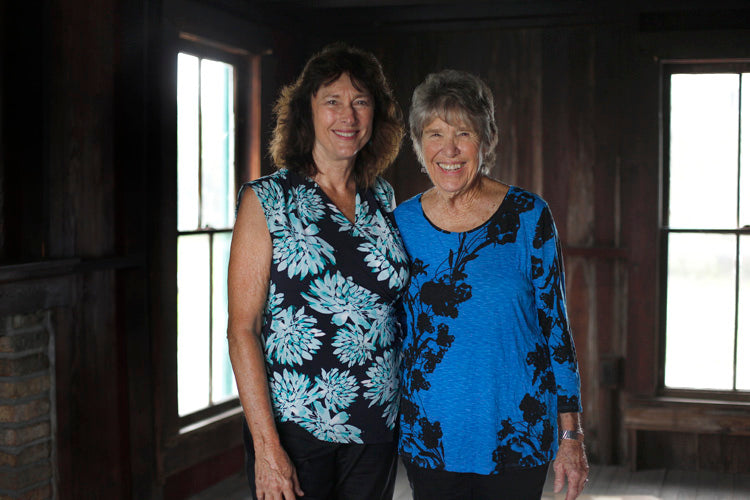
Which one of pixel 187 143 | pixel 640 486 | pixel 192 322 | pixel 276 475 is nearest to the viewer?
pixel 276 475

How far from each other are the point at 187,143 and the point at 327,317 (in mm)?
2030

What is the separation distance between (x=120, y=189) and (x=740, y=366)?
128 inches

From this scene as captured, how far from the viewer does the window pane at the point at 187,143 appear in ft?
11.8

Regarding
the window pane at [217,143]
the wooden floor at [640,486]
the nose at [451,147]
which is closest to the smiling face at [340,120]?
the nose at [451,147]

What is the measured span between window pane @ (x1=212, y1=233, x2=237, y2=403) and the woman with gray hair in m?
2.07

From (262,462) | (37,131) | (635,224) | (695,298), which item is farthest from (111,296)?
(695,298)

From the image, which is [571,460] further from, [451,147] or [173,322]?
[173,322]

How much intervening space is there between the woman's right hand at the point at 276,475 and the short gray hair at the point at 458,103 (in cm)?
83

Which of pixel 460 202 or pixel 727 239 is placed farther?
pixel 727 239

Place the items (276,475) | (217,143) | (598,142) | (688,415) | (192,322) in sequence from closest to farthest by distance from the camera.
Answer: (276,475), (192,322), (217,143), (688,415), (598,142)

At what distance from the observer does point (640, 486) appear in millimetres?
4203

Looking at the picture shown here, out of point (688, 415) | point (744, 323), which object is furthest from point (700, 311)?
point (688, 415)

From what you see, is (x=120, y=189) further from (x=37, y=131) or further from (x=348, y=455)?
(x=348, y=455)

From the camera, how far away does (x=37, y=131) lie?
9.59 ft
